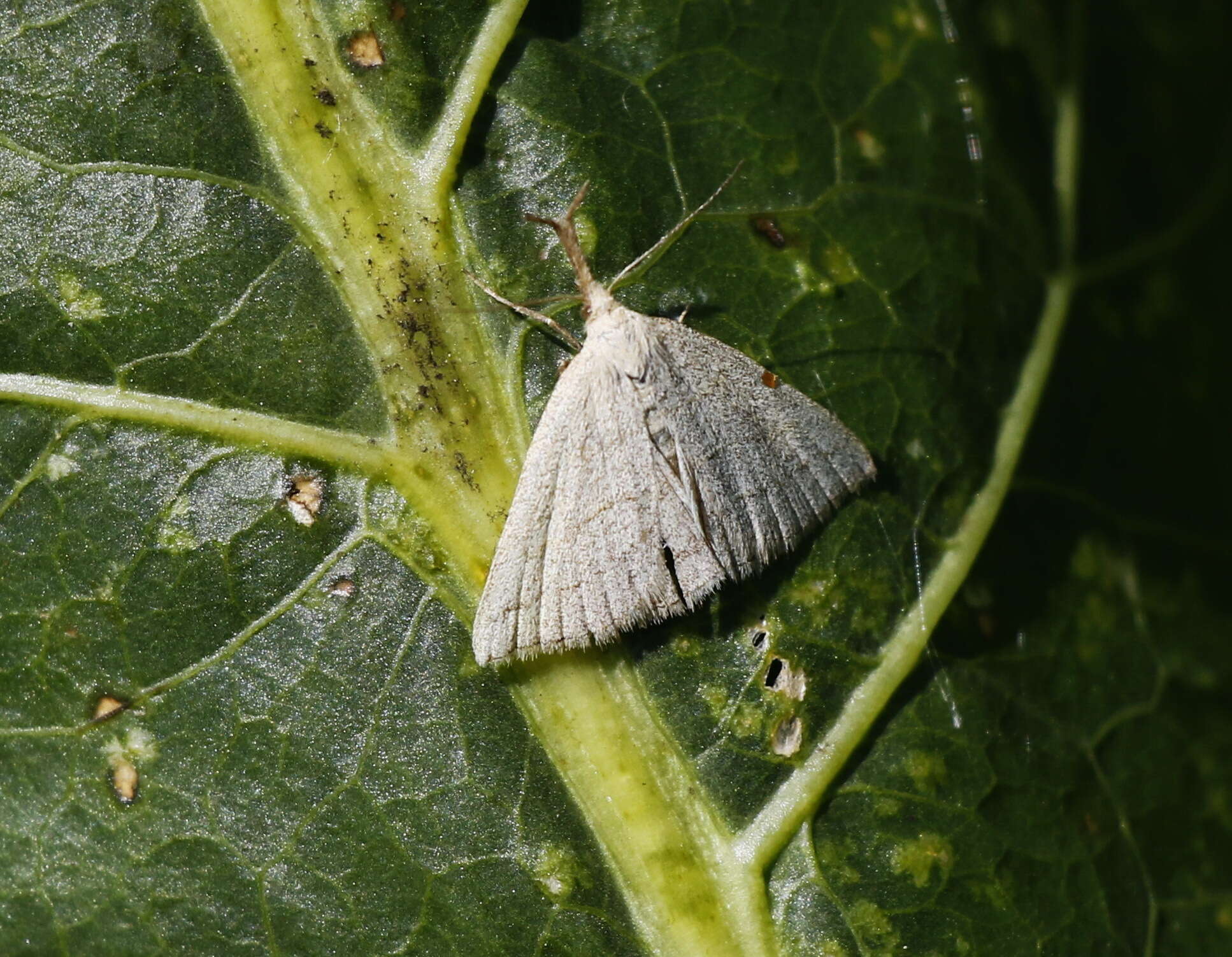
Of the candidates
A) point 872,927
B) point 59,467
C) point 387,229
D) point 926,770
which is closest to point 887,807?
point 926,770

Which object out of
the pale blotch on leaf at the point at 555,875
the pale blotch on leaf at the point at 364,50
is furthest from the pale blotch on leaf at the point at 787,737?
the pale blotch on leaf at the point at 364,50

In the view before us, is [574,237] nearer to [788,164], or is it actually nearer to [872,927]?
[788,164]

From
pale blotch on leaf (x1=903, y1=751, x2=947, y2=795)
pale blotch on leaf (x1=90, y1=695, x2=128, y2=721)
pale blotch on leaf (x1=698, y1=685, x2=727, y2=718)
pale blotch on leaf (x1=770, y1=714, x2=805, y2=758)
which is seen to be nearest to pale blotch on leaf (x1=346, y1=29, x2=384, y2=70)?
pale blotch on leaf (x1=90, y1=695, x2=128, y2=721)

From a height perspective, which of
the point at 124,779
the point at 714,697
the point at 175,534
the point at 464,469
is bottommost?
the point at 714,697

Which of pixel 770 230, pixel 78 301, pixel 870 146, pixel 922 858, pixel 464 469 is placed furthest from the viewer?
pixel 870 146

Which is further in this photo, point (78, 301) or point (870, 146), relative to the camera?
point (870, 146)

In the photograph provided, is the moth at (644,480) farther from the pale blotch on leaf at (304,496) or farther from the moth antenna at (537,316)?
the pale blotch on leaf at (304,496)

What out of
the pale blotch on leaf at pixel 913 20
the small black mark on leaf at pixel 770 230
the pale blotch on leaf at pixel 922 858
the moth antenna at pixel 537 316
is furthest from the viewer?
the pale blotch on leaf at pixel 913 20

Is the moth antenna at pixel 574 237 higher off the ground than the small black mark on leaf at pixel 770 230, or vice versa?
the moth antenna at pixel 574 237
